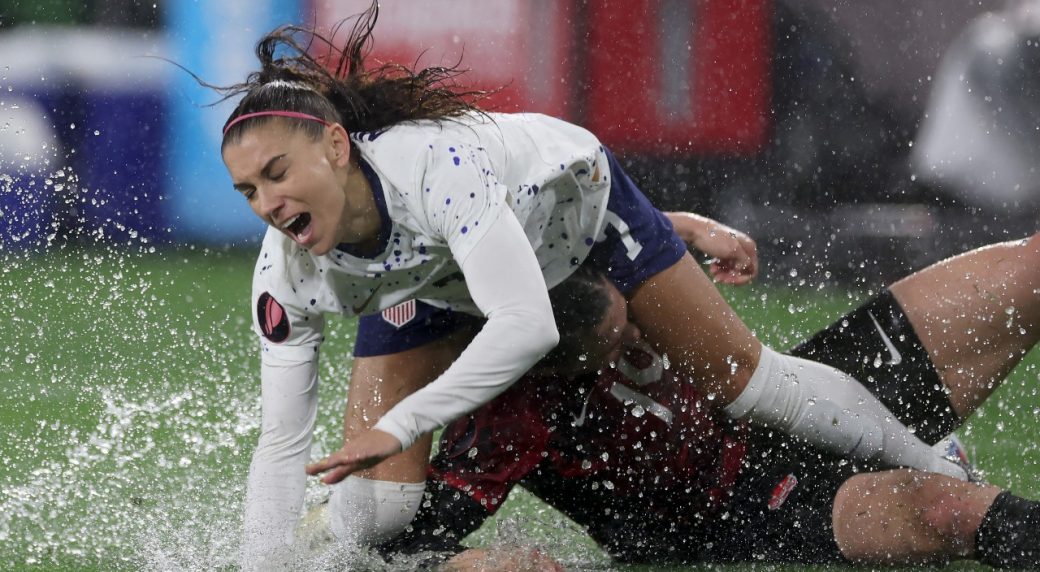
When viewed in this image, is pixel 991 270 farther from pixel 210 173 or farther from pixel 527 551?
pixel 210 173

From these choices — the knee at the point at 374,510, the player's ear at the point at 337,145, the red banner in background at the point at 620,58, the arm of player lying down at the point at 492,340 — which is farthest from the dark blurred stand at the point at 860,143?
the arm of player lying down at the point at 492,340

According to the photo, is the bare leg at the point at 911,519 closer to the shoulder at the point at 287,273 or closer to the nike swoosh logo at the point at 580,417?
the nike swoosh logo at the point at 580,417

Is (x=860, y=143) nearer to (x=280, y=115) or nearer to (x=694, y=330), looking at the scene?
(x=694, y=330)

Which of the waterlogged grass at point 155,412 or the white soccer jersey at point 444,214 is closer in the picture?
the white soccer jersey at point 444,214

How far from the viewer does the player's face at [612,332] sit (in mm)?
3008

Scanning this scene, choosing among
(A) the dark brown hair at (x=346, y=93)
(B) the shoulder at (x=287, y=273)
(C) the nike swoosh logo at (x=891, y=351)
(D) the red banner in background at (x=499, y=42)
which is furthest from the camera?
(D) the red banner in background at (x=499, y=42)

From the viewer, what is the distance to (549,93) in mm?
6629

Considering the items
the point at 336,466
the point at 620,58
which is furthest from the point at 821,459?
the point at 620,58

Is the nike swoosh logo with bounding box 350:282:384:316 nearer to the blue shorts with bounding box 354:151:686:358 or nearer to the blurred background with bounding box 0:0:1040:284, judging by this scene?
the blue shorts with bounding box 354:151:686:358

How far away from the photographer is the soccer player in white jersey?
2.43 metres

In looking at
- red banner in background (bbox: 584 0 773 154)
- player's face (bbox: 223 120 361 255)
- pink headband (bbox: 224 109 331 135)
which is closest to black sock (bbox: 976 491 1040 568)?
player's face (bbox: 223 120 361 255)

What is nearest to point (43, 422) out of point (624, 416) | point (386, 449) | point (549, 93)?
point (624, 416)

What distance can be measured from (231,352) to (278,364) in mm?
2236

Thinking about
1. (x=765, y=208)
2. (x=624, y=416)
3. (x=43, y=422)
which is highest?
(x=43, y=422)
